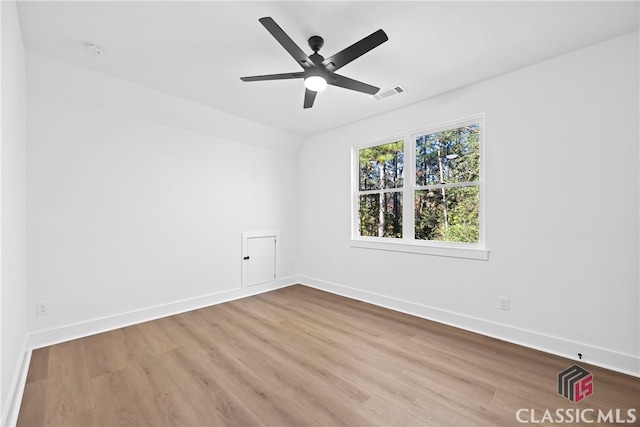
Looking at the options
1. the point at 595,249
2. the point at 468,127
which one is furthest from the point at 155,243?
the point at 595,249

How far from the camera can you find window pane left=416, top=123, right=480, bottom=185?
3.13m

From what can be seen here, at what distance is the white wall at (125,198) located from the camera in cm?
270

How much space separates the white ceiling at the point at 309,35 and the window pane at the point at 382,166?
1.01 m

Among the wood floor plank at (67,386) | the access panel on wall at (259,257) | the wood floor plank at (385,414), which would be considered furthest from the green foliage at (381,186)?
the wood floor plank at (67,386)

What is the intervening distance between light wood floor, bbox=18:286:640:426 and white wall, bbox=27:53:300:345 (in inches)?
19.0

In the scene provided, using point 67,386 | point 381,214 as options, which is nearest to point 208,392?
point 67,386

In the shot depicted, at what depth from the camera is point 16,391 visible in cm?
188

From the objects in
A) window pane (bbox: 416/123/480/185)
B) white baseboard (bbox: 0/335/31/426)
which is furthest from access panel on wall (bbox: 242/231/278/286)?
window pane (bbox: 416/123/480/185)

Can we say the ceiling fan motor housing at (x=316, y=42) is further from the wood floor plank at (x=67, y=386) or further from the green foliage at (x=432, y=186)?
the wood floor plank at (x=67, y=386)

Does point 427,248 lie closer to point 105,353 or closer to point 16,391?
point 105,353

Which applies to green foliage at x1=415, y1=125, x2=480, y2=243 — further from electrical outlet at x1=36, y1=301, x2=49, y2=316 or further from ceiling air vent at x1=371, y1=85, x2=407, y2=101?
electrical outlet at x1=36, y1=301, x2=49, y2=316

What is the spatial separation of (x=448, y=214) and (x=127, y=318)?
156 inches

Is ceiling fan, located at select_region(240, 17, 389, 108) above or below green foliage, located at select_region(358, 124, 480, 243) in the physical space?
above

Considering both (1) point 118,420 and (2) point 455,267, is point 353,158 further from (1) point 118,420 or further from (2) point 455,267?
(1) point 118,420
